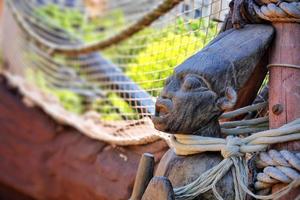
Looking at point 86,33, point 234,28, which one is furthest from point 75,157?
point 234,28

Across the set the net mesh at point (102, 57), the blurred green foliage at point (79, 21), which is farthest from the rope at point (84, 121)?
the blurred green foliage at point (79, 21)

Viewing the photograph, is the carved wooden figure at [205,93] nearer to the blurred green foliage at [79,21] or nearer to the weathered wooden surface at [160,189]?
the weathered wooden surface at [160,189]

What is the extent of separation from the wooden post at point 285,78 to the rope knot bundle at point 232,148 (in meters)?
0.06

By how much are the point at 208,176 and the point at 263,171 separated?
86 mm

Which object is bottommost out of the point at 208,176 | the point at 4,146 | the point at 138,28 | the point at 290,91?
the point at 4,146

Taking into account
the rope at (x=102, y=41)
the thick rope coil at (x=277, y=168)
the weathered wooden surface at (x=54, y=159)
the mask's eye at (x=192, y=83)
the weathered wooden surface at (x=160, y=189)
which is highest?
the mask's eye at (x=192, y=83)

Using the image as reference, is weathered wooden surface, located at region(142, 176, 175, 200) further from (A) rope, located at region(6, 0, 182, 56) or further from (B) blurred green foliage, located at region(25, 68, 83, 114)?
(B) blurred green foliage, located at region(25, 68, 83, 114)

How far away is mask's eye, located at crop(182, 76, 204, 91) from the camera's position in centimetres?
112

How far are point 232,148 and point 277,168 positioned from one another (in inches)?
3.1

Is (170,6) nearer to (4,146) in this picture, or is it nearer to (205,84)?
(205,84)

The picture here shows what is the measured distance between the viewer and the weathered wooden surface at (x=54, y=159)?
1996 mm

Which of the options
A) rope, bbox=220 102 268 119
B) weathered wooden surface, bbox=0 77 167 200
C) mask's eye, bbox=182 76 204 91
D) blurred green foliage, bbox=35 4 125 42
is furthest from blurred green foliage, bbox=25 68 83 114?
mask's eye, bbox=182 76 204 91

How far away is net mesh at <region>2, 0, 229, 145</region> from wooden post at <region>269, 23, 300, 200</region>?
0.94 ft

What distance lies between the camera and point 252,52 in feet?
3.77
